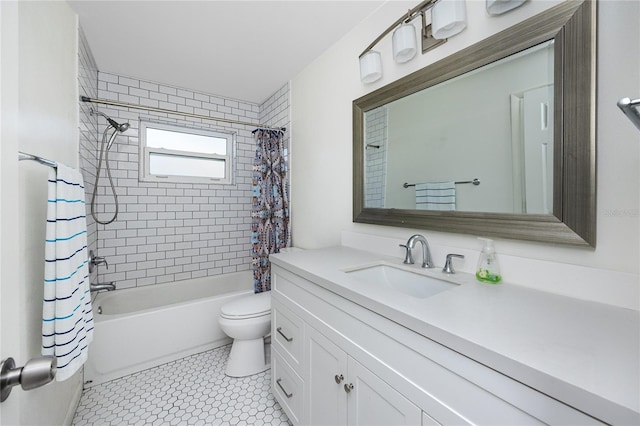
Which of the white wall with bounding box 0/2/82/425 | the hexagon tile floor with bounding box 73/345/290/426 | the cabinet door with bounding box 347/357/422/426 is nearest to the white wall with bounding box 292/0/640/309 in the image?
the cabinet door with bounding box 347/357/422/426

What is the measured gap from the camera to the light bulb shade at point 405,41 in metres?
1.30

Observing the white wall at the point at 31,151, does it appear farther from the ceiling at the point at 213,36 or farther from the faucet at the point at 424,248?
Answer: the faucet at the point at 424,248

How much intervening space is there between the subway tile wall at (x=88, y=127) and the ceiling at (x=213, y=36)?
11cm

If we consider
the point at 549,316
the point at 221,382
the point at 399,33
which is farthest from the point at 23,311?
the point at 399,33

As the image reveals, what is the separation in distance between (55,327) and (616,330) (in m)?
1.71

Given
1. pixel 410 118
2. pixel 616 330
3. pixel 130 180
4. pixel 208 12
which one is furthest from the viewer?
pixel 130 180

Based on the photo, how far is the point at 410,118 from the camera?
1433mm

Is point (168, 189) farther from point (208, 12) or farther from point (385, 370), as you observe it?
point (385, 370)

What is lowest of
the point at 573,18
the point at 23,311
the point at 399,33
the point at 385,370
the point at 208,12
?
the point at 385,370

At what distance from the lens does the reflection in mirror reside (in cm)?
96

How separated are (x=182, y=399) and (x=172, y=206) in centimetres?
169

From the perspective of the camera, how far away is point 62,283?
38.4 inches

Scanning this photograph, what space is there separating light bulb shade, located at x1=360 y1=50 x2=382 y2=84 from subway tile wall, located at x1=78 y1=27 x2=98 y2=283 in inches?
72.2

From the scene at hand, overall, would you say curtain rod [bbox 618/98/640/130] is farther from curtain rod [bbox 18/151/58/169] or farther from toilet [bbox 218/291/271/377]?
toilet [bbox 218/291/271/377]
